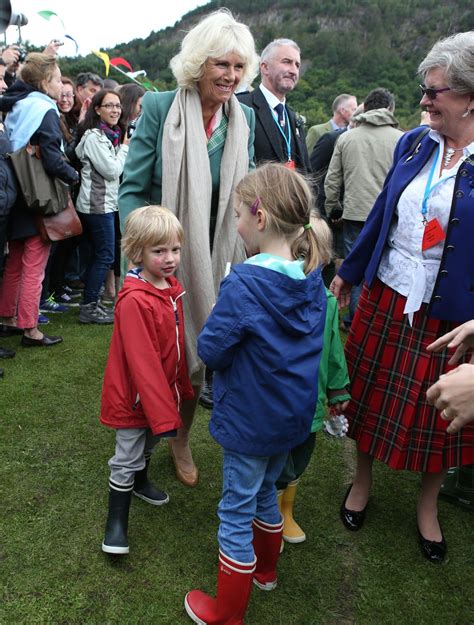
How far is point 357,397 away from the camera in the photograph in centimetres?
253

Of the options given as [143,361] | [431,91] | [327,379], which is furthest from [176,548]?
[431,91]

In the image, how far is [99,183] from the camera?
506 cm

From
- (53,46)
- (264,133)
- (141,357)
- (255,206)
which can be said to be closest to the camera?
(255,206)

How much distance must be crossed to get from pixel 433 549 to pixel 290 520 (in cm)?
62

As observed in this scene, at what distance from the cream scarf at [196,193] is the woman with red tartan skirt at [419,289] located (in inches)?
23.3

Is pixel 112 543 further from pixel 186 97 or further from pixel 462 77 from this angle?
pixel 462 77

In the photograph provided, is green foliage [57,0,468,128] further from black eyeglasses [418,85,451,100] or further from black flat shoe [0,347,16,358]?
black eyeglasses [418,85,451,100]

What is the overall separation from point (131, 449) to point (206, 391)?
1.56m

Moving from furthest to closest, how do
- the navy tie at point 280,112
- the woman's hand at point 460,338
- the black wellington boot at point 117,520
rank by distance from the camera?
1. the navy tie at point 280,112
2. the black wellington boot at point 117,520
3. the woman's hand at point 460,338

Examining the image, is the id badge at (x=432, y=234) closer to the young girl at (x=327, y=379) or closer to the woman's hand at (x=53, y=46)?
the young girl at (x=327, y=379)

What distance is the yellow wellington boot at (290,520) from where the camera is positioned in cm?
248

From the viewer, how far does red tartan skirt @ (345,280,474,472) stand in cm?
231

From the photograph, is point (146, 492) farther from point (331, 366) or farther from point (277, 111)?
point (277, 111)

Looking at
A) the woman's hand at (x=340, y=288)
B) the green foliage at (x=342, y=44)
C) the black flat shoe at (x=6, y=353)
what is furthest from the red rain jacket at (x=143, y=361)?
the green foliage at (x=342, y=44)
